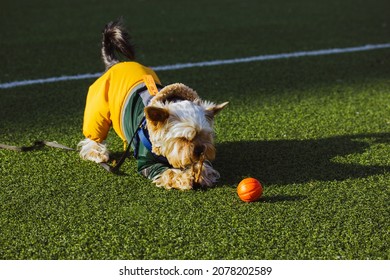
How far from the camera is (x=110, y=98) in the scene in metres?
4.13

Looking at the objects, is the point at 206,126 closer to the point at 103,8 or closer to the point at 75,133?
the point at 75,133

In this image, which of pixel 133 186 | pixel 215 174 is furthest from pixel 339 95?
pixel 133 186

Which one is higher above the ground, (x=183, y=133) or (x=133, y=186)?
(x=183, y=133)

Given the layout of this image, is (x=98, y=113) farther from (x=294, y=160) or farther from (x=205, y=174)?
(x=294, y=160)

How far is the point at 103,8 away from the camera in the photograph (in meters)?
10.2

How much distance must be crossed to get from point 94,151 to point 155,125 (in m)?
0.65

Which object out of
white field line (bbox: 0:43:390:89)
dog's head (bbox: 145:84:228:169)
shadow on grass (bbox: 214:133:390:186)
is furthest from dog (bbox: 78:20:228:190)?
white field line (bbox: 0:43:390:89)

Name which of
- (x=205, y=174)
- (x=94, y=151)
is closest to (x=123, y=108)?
(x=94, y=151)

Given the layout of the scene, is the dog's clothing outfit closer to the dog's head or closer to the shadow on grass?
the dog's head

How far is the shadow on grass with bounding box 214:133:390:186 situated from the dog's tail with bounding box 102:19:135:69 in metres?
0.99

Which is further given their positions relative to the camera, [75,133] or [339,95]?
[339,95]

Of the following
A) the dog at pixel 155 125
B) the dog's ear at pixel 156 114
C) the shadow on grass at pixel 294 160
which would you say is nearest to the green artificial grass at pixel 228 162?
the shadow on grass at pixel 294 160

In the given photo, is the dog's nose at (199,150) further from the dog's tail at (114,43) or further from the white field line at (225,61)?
the white field line at (225,61)

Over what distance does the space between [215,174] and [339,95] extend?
2.17m
